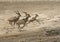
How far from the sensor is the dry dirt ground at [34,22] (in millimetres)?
1420

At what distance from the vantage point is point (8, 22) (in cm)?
143

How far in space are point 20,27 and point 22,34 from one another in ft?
0.12

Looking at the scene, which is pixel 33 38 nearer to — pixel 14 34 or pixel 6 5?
pixel 14 34

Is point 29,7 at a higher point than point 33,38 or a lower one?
higher

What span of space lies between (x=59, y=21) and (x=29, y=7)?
170 mm

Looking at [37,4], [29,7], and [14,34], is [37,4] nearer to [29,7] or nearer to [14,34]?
[29,7]

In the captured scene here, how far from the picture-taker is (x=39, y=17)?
4.72 feet

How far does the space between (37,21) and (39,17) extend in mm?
23

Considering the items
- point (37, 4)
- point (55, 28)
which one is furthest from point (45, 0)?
point (55, 28)

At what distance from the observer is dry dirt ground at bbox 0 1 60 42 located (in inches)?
55.9

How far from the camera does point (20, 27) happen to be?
56.9 inches

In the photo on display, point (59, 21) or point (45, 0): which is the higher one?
point (45, 0)

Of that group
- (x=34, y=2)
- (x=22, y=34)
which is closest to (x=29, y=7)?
(x=34, y=2)

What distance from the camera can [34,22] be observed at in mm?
1445
